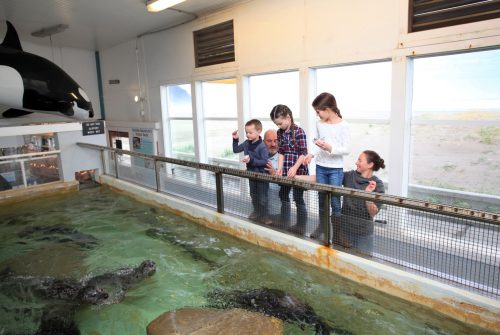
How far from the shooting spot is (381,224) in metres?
2.67

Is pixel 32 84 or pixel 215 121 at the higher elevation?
pixel 32 84

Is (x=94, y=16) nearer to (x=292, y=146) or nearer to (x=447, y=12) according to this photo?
(x=292, y=146)

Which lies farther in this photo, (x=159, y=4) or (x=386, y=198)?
(x=159, y=4)

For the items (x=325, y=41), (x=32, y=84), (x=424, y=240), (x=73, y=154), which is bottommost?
(x=424, y=240)

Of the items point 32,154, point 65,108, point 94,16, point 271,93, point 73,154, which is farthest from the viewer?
point 94,16

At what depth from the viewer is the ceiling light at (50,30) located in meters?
7.17

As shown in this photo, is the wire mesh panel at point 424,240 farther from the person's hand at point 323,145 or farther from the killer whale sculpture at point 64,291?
the killer whale sculpture at point 64,291

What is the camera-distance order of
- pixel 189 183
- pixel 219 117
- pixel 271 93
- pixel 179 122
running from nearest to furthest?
pixel 189 183
pixel 271 93
pixel 219 117
pixel 179 122

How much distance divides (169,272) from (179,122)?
209 inches

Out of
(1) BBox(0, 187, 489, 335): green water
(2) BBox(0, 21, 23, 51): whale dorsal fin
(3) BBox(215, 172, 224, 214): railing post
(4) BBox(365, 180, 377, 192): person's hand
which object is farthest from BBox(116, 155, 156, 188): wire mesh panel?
(4) BBox(365, 180, 377, 192): person's hand

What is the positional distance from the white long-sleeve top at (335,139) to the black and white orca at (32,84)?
164 inches

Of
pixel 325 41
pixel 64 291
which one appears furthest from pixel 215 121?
pixel 64 291

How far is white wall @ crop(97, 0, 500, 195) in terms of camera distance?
12.6 ft

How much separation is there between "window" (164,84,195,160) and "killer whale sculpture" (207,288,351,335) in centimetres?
527
